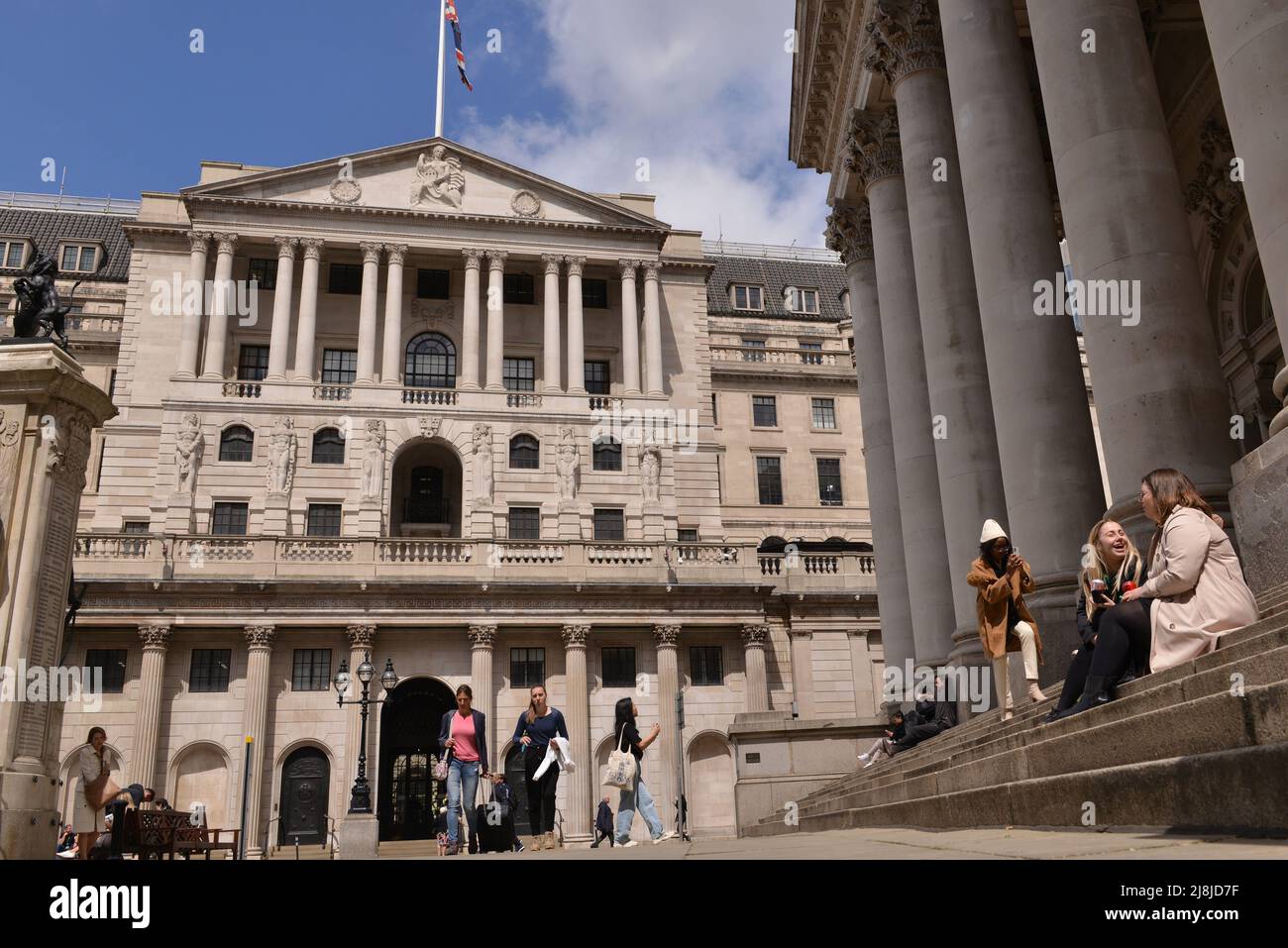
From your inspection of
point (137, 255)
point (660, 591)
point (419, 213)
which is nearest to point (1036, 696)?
point (660, 591)

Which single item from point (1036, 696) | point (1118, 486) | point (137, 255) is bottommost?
point (1036, 696)

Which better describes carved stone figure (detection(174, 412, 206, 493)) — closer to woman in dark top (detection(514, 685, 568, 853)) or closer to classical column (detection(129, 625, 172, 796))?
classical column (detection(129, 625, 172, 796))

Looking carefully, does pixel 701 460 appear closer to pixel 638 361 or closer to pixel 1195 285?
pixel 638 361

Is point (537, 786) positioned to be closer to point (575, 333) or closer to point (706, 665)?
point (706, 665)

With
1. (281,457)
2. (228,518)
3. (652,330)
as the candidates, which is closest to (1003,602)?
(281,457)

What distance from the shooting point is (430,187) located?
53.2m

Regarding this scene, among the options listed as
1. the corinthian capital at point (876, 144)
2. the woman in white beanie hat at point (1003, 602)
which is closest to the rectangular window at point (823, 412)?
the corinthian capital at point (876, 144)

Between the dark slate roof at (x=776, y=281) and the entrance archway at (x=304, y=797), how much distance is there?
42.6 m

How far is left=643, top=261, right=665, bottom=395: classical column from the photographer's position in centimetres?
5303

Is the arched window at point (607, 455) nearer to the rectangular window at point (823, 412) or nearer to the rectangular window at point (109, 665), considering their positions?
the rectangular window at point (823, 412)

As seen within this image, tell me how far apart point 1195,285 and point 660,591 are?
109 ft

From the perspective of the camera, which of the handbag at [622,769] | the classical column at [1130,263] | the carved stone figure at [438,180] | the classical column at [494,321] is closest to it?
the classical column at [1130,263]

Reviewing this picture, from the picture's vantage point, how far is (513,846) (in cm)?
1652

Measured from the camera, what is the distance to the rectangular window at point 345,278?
54.2 m
